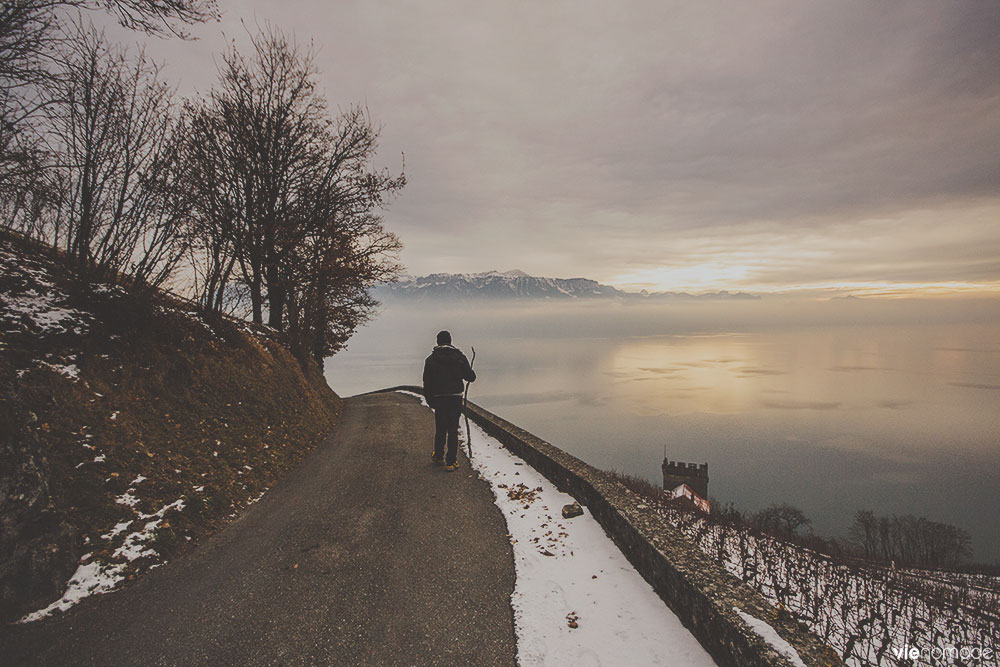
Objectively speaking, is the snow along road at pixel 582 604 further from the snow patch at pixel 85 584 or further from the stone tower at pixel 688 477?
the stone tower at pixel 688 477

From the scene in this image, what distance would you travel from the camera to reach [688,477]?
6575cm

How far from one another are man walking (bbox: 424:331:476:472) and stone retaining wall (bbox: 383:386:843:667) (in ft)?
7.98

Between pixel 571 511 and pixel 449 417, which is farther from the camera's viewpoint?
pixel 449 417

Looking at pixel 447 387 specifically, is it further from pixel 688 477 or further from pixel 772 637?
pixel 688 477

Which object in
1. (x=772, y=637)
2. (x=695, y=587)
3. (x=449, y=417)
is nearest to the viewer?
(x=772, y=637)

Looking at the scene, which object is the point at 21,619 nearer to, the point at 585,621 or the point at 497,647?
the point at 497,647

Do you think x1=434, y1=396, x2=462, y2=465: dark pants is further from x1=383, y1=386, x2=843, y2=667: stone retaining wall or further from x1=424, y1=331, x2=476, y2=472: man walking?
x1=383, y1=386, x2=843, y2=667: stone retaining wall

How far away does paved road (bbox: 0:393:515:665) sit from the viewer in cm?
300

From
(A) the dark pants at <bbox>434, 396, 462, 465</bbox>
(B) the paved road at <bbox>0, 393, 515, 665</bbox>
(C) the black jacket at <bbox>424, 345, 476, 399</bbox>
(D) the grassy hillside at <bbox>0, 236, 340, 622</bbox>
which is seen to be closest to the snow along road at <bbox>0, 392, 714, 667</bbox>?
(B) the paved road at <bbox>0, 393, 515, 665</bbox>

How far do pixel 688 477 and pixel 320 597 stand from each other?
245 ft

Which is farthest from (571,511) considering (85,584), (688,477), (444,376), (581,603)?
(688,477)

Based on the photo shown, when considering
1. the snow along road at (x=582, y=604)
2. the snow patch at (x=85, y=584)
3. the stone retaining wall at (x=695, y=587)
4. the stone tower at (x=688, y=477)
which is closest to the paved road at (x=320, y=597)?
the snow patch at (x=85, y=584)

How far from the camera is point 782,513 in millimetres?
59594

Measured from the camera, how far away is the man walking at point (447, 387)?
22.5 ft
